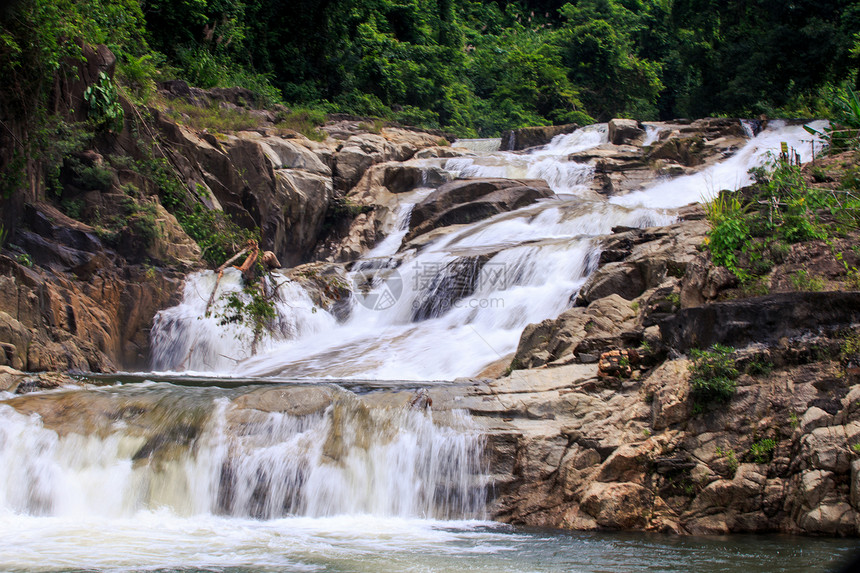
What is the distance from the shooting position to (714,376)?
710 centimetres

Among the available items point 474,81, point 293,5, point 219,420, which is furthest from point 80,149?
point 474,81

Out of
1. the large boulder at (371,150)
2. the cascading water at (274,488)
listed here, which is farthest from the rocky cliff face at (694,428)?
the large boulder at (371,150)

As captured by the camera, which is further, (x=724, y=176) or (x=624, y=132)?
(x=624, y=132)

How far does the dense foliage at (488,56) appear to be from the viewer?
24.2m

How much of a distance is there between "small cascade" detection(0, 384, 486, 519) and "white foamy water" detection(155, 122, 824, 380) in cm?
341

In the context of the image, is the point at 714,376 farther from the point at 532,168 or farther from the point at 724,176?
the point at 532,168

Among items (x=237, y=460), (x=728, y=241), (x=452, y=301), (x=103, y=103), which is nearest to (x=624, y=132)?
(x=452, y=301)

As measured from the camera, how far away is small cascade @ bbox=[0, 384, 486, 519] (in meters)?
7.04

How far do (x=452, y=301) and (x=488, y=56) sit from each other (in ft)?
91.9

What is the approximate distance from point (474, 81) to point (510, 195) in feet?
68.9

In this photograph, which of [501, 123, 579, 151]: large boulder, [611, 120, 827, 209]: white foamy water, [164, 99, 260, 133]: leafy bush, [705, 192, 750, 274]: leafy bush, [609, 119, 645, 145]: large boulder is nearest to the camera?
[705, 192, 750, 274]: leafy bush

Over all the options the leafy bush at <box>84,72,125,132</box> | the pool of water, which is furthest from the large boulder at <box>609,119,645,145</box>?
the pool of water

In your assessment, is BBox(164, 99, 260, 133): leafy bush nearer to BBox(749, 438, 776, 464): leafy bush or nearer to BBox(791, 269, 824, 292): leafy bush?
BBox(791, 269, 824, 292): leafy bush

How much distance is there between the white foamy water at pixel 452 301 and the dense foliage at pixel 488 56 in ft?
22.1
